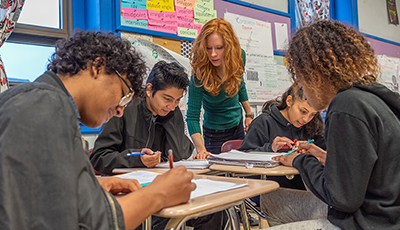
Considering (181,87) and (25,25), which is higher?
(25,25)

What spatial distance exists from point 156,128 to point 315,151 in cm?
92

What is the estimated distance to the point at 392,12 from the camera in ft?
18.3

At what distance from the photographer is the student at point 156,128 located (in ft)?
5.23

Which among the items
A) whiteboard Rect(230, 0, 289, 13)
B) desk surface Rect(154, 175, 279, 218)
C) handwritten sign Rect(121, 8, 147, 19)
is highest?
whiteboard Rect(230, 0, 289, 13)

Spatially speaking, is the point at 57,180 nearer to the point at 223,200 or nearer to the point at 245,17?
Result: the point at 223,200

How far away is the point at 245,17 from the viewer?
352 centimetres

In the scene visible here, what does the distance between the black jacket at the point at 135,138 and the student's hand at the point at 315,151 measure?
28.8 inches

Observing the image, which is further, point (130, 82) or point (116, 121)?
point (116, 121)

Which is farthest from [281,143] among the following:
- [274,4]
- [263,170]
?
[274,4]

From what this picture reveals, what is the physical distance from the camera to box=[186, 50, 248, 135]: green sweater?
2273 mm

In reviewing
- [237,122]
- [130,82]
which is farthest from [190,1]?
[130,82]

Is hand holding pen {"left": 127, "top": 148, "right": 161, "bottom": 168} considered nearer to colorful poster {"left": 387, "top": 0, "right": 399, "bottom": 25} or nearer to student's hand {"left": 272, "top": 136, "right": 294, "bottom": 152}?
student's hand {"left": 272, "top": 136, "right": 294, "bottom": 152}

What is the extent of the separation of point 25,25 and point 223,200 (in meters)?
2.41

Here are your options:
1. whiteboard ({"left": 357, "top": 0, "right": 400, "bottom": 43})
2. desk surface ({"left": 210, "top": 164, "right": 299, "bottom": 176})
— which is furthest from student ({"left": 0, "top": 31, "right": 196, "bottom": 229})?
whiteboard ({"left": 357, "top": 0, "right": 400, "bottom": 43})
